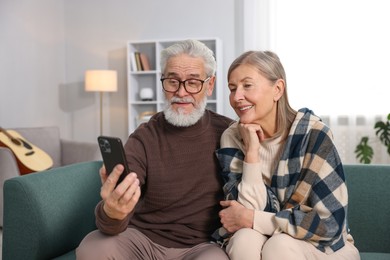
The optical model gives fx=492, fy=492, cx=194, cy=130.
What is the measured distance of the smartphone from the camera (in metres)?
1.42

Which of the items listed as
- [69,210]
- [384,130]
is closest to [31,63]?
[384,130]

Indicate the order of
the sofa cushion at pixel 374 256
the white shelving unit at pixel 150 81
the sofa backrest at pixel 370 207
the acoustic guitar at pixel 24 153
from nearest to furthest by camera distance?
the sofa cushion at pixel 374 256
the sofa backrest at pixel 370 207
the acoustic guitar at pixel 24 153
the white shelving unit at pixel 150 81

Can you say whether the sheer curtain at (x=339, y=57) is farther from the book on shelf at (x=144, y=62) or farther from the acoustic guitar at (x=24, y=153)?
the acoustic guitar at (x=24, y=153)

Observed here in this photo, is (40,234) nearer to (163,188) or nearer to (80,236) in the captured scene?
(80,236)

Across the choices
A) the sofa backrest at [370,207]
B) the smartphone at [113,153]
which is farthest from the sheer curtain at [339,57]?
the smartphone at [113,153]

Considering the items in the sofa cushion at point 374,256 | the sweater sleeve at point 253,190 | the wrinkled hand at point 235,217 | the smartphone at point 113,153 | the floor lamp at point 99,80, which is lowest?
the sofa cushion at point 374,256

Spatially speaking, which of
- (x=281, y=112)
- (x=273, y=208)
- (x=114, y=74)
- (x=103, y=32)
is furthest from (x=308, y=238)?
(x=103, y=32)

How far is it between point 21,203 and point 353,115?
4187 mm

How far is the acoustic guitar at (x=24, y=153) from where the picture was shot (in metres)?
3.90

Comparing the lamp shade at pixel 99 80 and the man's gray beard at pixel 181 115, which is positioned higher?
the lamp shade at pixel 99 80

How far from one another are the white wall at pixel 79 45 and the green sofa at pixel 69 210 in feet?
11.5

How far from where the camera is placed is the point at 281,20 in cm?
538

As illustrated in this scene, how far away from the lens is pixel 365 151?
495cm

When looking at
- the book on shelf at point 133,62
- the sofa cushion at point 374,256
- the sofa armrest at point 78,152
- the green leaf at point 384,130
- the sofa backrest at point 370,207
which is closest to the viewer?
the sofa cushion at point 374,256
